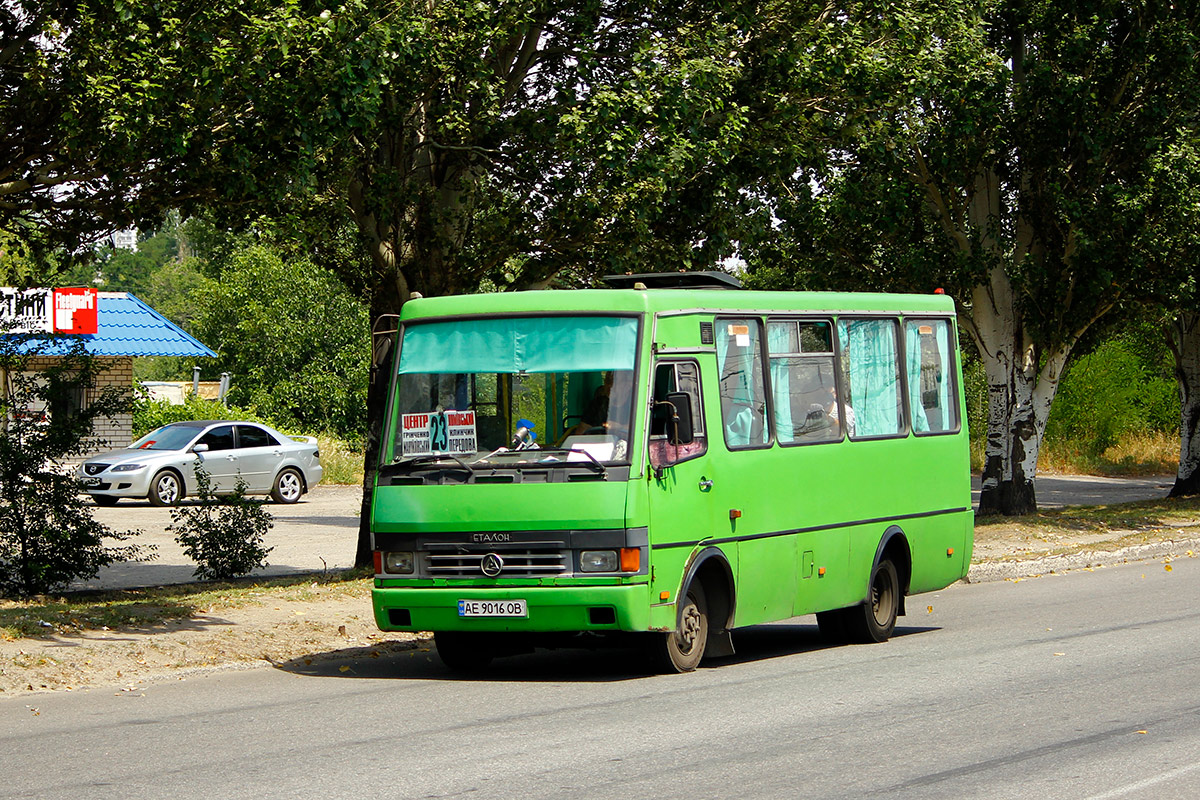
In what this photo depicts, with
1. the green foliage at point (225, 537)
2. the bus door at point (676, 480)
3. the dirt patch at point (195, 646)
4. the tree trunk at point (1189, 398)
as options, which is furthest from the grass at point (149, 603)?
the tree trunk at point (1189, 398)

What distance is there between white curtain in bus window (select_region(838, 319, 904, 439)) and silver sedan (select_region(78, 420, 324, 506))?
56.8 ft

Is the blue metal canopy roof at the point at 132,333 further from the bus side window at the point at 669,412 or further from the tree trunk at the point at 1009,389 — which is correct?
the bus side window at the point at 669,412

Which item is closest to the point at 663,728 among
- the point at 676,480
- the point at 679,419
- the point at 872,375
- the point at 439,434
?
the point at 676,480

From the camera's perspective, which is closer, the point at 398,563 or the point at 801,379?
the point at 398,563

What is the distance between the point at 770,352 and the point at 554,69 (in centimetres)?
670

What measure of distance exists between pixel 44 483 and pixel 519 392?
245 inches

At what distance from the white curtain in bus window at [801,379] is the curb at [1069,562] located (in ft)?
19.6

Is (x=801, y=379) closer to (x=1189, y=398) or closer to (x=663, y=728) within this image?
(x=663, y=728)

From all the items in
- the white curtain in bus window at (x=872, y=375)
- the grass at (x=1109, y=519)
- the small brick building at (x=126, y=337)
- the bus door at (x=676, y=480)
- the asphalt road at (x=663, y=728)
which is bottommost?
the asphalt road at (x=663, y=728)

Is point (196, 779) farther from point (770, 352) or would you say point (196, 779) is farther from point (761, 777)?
point (770, 352)

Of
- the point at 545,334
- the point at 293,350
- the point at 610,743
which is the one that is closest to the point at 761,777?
the point at 610,743

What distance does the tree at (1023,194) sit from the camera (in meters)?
22.3

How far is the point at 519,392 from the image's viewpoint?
11.0 metres

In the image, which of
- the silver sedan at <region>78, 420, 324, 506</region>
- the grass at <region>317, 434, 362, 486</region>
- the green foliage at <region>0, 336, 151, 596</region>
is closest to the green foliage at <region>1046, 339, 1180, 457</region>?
the grass at <region>317, 434, 362, 486</region>
